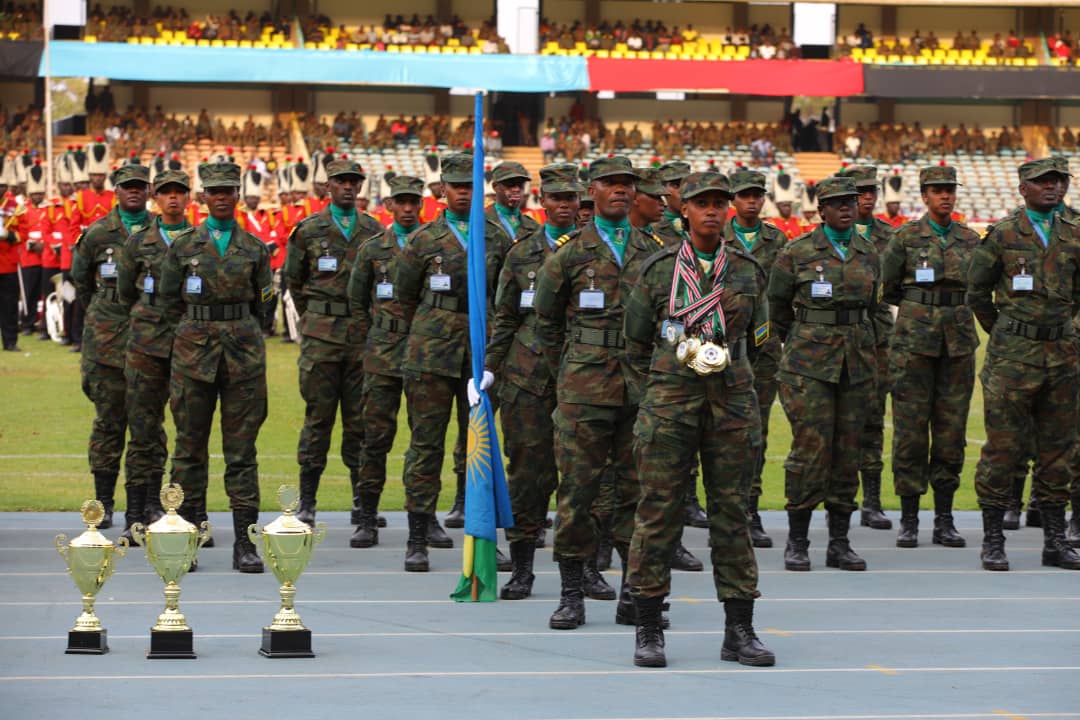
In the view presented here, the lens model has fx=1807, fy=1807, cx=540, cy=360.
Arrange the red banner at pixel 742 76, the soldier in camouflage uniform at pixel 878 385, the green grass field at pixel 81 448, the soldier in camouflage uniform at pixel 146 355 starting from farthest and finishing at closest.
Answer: the red banner at pixel 742 76 → the green grass field at pixel 81 448 → the soldier in camouflage uniform at pixel 878 385 → the soldier in camouflage uniform at pixel 146 355

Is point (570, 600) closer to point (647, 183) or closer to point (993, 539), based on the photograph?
point (647, 183)

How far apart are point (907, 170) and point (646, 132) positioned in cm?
761

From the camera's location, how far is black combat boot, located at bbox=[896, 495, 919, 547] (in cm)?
1199

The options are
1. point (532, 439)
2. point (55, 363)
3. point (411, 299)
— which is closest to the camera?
point (532, 439)

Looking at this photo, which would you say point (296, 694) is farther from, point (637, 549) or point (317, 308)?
point (317, 308)

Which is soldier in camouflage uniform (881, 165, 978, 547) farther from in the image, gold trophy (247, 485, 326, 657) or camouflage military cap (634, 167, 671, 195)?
gold trophy (247, 485, 326, 657)

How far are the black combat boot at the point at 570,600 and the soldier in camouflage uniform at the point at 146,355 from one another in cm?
310

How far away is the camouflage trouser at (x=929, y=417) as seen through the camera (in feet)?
39.2

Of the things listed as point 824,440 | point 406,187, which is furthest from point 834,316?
point 406,187

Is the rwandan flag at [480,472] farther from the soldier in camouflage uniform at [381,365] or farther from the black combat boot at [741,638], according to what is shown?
the black combat boot at [741,638]

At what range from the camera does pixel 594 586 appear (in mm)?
9789

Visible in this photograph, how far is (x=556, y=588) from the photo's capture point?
10.2m

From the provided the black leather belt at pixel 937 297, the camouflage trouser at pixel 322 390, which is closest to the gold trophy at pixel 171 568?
the camouflage trouser at pixel 322 390

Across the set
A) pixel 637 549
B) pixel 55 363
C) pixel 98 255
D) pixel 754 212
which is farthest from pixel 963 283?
pixel 55 363
